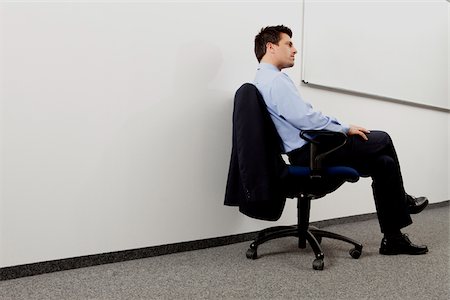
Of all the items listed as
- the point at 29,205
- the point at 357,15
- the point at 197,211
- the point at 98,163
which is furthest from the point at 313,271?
the point at 357,15

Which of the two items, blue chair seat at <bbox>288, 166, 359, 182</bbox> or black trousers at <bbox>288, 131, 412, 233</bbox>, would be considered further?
black trousers at <bbox>288, 131, 412, 233</bbox>

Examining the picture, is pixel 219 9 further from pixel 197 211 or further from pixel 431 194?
pixel 431 194

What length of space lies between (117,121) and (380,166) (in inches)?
47.4

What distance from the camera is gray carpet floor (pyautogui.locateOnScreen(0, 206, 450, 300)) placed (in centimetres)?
138

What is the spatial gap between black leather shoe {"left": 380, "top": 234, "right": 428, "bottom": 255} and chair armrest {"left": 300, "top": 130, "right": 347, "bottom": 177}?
552mm

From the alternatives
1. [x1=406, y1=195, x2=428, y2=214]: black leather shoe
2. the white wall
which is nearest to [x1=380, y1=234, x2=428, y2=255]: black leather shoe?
[x1=406, y1=195, x2=428, y2=214]: black leather shoe

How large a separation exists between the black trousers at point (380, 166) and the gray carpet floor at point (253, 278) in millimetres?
191

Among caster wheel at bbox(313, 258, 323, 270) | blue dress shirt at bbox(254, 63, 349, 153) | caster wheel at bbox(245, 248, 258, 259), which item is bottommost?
caster wheel at bbox(245, 248, 258, 259)

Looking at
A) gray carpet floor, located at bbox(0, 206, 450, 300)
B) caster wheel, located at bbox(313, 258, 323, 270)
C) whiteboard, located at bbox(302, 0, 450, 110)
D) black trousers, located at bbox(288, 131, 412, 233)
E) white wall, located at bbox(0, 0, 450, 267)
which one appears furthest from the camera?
whiteboard, located at bbox(302, 0, 450, 110)

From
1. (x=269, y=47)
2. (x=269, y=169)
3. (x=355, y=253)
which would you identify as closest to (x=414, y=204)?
(x=355, y=253)

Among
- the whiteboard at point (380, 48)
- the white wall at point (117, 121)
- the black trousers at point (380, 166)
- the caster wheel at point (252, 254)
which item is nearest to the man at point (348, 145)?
the black trousers at point (380, 166)

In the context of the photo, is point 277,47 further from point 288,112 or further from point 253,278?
point 253,278

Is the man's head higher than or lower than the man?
higher

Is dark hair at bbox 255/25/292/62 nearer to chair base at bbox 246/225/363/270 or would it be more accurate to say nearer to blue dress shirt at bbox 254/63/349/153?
blue dress shirt at bbox 254/63/349/153
